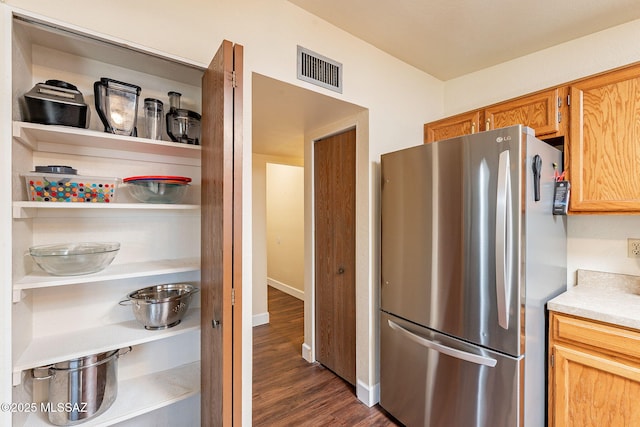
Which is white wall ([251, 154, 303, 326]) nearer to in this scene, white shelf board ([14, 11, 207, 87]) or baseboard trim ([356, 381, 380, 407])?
baseboard trim ([356, 381, 380, 407])

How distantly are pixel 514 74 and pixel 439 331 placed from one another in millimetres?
2036

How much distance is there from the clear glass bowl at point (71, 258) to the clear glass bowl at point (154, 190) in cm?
25

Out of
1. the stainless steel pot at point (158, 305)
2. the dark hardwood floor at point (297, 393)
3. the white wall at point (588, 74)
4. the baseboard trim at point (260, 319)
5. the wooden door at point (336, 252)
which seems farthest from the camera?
the baseboard trim at point (260, 319)

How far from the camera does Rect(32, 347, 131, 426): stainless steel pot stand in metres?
1.10

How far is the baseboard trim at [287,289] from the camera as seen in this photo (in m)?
4.66

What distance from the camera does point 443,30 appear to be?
1831 millimetres

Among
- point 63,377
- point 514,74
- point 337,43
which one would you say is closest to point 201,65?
point 337,43

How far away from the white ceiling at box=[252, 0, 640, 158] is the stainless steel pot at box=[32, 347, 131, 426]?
1576 mm

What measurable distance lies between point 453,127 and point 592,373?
5.60 ft

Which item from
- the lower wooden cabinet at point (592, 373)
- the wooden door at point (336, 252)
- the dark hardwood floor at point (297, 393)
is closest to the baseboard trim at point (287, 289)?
the dark hardwood floor at point (297, 393)

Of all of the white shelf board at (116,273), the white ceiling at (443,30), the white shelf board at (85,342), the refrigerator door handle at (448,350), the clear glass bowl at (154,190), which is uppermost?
the white ceiling at (443,30)

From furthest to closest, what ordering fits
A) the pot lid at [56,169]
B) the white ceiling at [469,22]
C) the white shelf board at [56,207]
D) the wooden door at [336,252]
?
1. the wooden door at [336,252]
2. the white ceiling at [469,22]
3. the pot lid at [56,169]
4. the white shelf board at [56,207]

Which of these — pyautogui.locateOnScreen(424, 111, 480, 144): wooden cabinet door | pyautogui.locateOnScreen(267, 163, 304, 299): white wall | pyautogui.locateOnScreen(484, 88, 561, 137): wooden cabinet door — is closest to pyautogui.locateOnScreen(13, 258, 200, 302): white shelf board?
pyautogui.locateOnScreen(424, 111, 480, 144): wooden cabinet door

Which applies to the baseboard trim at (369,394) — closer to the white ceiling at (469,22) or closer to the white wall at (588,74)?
the white wall at (588,74)
